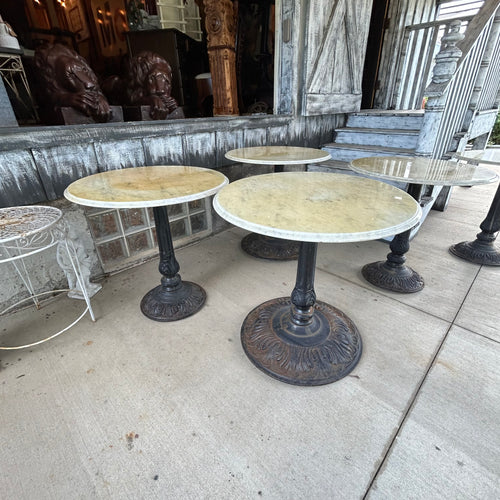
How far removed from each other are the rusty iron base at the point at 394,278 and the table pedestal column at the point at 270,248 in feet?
2.20

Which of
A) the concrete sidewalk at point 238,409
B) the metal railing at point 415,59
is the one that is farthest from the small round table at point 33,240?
the metal railing at point 415,59

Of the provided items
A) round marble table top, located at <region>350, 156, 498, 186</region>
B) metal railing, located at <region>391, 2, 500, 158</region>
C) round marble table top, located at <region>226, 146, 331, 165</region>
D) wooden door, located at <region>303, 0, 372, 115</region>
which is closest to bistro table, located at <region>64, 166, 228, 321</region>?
round marble table top, located at <region>226, 146, 331, 165</region>

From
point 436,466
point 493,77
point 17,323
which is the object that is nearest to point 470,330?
point 436,466

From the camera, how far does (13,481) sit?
3.41 feet

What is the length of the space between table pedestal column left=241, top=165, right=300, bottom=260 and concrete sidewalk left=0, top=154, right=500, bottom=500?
576 mm

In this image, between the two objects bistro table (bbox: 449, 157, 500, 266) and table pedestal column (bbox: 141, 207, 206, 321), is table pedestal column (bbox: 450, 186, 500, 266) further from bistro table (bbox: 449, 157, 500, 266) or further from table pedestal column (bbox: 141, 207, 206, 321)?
table pedestal column (bbox: 141, 207, 206, 321)

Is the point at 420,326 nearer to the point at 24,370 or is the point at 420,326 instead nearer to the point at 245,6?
the point at 24,370

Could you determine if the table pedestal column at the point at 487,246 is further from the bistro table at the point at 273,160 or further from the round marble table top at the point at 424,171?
the bistro table at the point at 273,160

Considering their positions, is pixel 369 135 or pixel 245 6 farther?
pixel 245 6

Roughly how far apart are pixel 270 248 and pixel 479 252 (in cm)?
198

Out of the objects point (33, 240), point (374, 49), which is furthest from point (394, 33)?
point (33, 240)

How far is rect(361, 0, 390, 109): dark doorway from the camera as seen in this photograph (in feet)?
13.8

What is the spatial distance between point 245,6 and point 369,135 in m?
3.25

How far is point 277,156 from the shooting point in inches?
90.1
